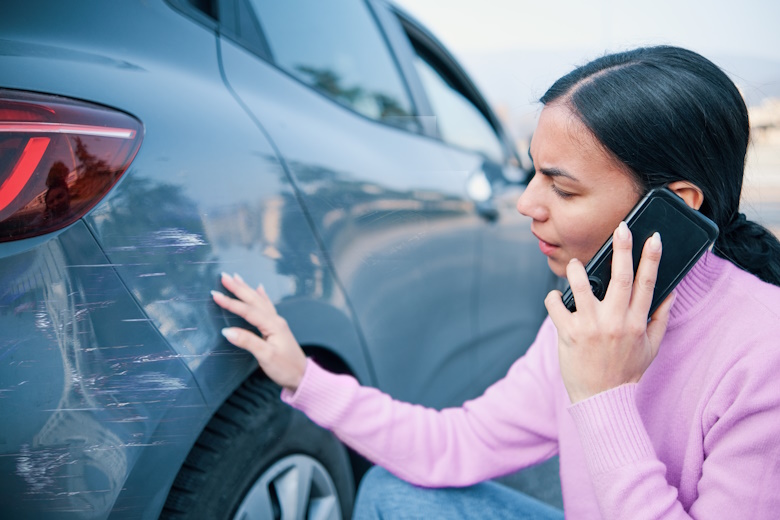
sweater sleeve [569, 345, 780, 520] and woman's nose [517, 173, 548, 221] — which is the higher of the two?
woman's nose [517, 173, 548, 221]

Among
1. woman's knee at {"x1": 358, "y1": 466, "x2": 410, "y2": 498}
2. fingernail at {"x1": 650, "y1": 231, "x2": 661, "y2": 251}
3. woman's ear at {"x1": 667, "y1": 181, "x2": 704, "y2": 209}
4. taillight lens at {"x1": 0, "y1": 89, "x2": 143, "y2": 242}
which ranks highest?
taillight lens at {"x1": 0, "y1": 89, "x2": 143, "y2": 242}

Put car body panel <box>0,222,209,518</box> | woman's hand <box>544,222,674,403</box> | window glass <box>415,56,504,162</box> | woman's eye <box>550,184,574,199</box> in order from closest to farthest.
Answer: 1. car body panel <box>0,222,209,518</box>
2. woman's hand <box>544,222,674,403</box>
3. woman's eye <box>550,184,574,199</box>
4. window glass <box>415,56,504,162</box>

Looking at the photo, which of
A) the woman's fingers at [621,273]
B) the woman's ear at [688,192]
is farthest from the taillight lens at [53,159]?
the woman's ear at [688,192]

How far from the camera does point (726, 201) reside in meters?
1.21

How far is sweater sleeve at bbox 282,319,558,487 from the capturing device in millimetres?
1409

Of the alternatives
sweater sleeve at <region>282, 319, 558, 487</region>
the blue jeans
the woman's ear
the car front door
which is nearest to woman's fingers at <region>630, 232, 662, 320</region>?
the woman's ear

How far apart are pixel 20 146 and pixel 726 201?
1.11 meters

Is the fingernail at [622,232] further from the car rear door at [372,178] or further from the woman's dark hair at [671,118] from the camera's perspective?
the car rear door at [372,178]

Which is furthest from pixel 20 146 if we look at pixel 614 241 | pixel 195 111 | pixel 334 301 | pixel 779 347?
pixel 779 347

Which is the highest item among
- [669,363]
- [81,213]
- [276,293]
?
[81,213]

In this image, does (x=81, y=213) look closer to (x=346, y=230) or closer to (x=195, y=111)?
(x=195, y=111)

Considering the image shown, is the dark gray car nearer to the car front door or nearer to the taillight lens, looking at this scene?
the taillight lens

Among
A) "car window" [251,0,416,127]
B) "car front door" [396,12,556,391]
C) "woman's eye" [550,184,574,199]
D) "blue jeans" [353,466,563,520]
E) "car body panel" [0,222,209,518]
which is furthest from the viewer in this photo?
"car front door" [396,12,556,391]

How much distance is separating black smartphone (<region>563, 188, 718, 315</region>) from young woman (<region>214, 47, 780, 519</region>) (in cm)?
4
